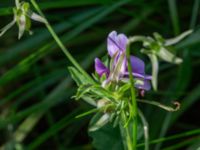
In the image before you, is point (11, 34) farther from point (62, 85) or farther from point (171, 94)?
point (171, 94)

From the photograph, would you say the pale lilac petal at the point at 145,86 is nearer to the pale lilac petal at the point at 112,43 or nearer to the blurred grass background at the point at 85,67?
the pale lilac petal at the point at 112,43

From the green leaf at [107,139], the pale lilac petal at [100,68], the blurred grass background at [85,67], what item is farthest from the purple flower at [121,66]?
the blurred grass background at [85,67]

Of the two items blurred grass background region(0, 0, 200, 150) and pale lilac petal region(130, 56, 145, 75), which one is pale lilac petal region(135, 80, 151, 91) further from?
blurred grass background region(0, 0, 200, 150)

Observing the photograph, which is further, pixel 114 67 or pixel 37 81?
pixel 37 81

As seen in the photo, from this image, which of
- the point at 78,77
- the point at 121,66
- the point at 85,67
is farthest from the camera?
the point at 85,67

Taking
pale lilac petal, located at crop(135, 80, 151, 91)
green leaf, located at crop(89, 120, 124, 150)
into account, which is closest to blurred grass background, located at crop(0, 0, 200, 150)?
green leaf, located at crop(89, 120, 124, 150)

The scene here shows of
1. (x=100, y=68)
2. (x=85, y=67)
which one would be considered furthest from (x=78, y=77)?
(x=85, y=67)

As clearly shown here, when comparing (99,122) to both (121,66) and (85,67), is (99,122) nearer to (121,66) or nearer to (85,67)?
(121,66)

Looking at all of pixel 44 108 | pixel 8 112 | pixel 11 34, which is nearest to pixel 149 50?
pixel 44 108
